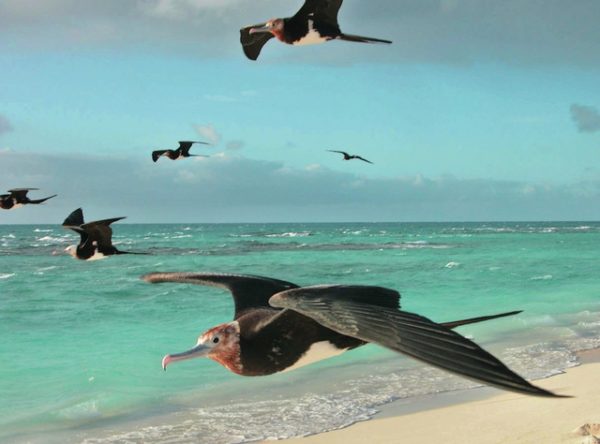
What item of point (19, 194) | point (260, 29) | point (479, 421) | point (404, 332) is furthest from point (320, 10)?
point (479, 421)

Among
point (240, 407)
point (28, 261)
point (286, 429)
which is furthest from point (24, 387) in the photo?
point (28, 261)

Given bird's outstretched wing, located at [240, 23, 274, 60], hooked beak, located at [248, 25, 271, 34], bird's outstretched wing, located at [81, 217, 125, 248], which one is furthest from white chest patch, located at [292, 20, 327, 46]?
bird's outstretched wing, located at [81, 217, 125, 248]

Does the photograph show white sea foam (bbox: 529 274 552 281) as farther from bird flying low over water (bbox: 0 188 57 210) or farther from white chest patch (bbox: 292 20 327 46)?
white chest patch (bbox: 292 20 327 46)

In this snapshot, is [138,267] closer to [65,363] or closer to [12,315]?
[12,315]

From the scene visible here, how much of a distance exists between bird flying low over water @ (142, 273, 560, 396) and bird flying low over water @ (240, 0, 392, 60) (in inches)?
40.2

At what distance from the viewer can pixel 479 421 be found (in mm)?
7008

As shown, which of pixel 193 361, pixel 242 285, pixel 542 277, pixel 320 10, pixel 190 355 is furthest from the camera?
pixel 542 277

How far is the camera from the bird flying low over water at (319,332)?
1.53 metres

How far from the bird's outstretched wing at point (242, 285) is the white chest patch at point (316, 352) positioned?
0.25 m

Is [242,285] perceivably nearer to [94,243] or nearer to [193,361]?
[94,243]

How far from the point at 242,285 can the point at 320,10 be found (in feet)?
4.46

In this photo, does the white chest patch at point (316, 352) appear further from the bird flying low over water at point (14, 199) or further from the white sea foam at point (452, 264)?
the white sea foam at point (452, 264)

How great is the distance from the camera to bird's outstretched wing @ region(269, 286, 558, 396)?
56.9 inches

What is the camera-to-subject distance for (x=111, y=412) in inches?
317
